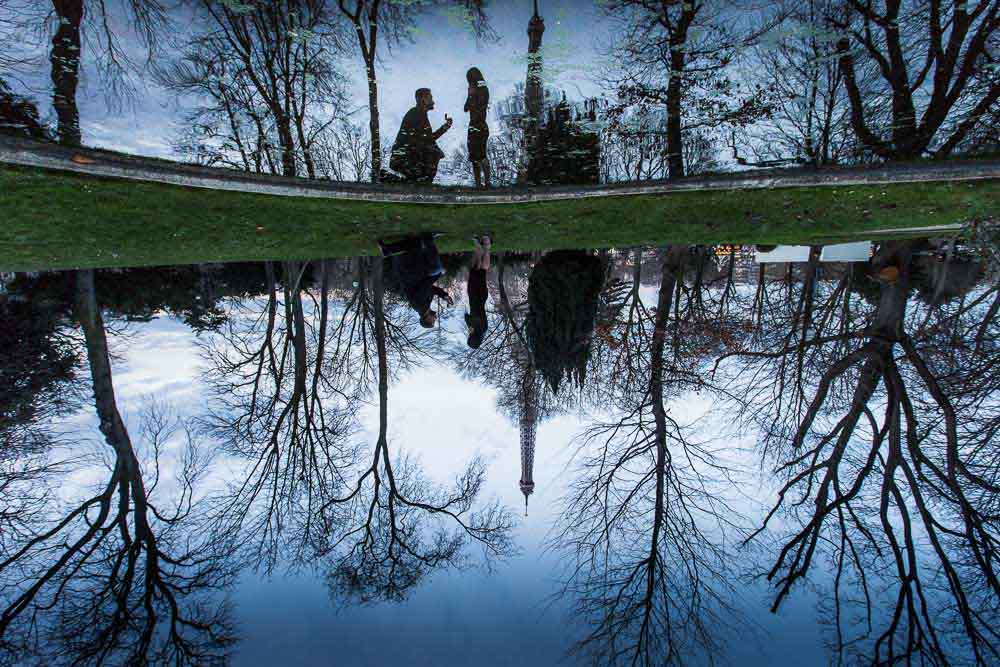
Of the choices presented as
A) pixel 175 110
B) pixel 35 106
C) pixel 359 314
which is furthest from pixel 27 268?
pixel 359 314

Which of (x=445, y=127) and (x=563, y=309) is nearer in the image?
(x=445, y=127)

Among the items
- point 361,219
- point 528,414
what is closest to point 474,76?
point 361,219

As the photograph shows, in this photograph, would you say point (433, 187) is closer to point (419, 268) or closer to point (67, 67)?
point (419, 268)

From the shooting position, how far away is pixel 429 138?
6.12 metres

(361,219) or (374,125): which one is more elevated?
(374,125)

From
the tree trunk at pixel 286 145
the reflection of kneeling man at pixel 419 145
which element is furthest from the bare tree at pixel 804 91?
the tree trunk at pixel 286 145

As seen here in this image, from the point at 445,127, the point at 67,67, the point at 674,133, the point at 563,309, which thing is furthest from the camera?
the point at 563,309

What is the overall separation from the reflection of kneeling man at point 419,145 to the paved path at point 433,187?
414mm

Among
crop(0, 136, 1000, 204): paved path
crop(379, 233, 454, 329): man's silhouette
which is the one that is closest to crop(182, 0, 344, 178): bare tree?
crop(0, 136, 1000, 204): paved path

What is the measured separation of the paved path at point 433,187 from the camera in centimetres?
463

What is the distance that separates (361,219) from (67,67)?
150 inches

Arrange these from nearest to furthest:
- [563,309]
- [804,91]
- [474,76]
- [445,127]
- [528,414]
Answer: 1. [474,76]
2. [804,91]
3. [445,127]
4. [563,309]
5. [528,414]

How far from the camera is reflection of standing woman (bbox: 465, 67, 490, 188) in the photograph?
5867mm

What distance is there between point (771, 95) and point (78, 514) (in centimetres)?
1269
